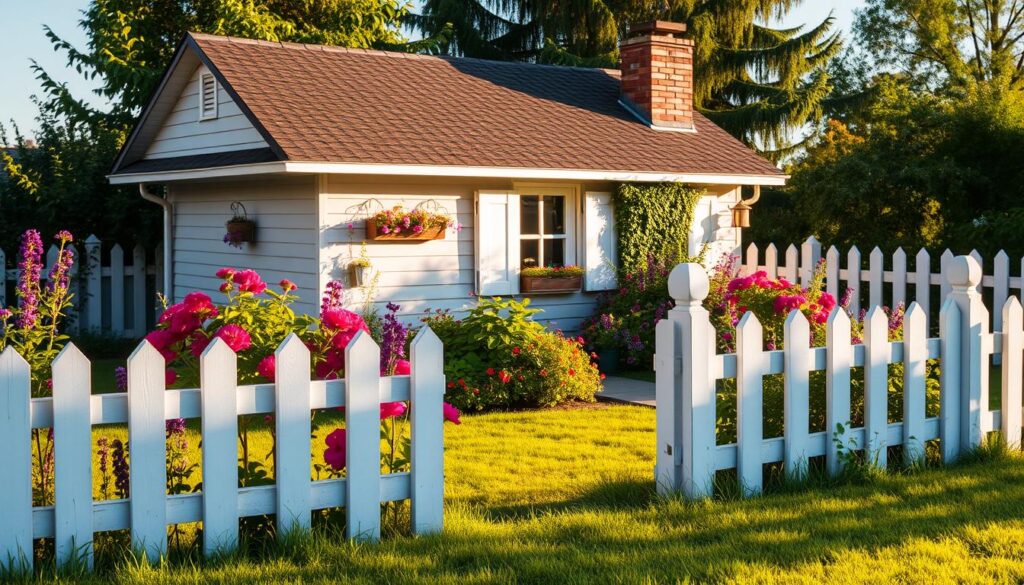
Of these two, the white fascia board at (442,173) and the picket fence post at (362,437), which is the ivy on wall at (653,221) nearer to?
the white fascia board at (442,173)

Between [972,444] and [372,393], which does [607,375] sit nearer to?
[972,444]

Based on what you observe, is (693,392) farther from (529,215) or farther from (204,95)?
(204,95)

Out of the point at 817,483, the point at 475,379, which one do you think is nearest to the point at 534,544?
the point at 817,483

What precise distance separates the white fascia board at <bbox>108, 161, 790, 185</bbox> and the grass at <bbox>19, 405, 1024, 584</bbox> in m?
5.32

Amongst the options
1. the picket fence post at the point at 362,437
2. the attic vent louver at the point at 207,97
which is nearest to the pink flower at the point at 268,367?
the picket fence post at the point at 362,437

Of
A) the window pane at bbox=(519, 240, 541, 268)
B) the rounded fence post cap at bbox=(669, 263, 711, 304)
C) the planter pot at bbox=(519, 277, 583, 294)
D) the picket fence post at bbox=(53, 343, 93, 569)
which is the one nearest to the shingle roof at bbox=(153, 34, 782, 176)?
the window pane at bbox=(519, 240, 541, 268)

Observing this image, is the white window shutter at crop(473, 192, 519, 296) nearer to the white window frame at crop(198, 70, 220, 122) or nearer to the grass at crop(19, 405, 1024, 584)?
the white window frame at crop(198, 70, 220, 122)

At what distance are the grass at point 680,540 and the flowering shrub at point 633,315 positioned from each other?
610cm

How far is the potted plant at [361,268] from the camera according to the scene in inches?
459

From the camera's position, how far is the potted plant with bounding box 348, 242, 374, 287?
1166cm

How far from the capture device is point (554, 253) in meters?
13.5

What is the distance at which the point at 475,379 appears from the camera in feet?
31.8

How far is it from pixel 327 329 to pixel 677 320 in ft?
5.54

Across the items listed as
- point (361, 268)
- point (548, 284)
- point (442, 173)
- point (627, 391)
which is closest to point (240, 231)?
point (361, 268)
